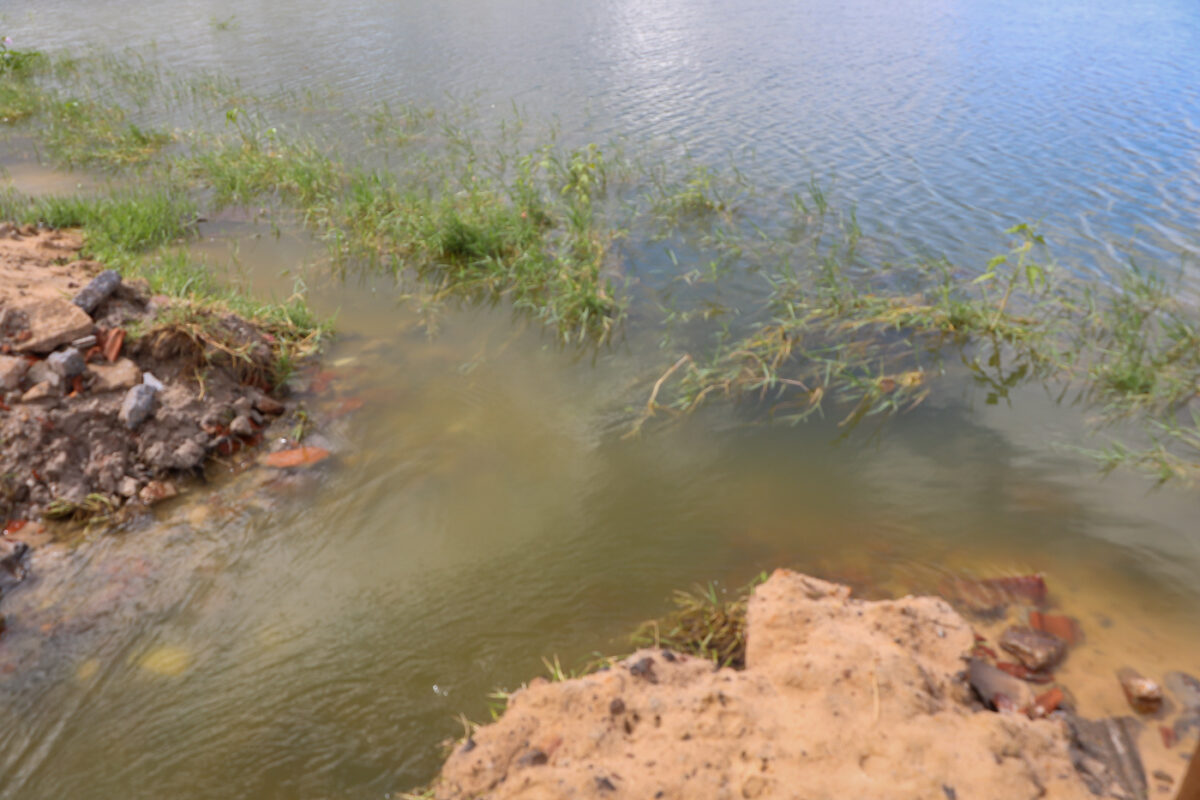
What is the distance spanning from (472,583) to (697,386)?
6.09 ft

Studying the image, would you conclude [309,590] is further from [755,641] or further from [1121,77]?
[1121,77]

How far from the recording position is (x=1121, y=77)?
9.14m

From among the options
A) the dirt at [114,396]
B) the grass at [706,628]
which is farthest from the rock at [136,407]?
the grass at [706,628]

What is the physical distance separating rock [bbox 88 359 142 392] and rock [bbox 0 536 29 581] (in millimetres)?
879

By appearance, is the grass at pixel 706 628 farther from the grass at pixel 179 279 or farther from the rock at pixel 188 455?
the grass at pixel 179 279

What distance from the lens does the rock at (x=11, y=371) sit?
11.9 ft

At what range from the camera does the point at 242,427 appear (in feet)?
13.0

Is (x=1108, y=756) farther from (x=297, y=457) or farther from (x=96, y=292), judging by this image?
(x=96, y=292)

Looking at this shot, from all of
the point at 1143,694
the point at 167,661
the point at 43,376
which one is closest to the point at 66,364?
the point at 43,376

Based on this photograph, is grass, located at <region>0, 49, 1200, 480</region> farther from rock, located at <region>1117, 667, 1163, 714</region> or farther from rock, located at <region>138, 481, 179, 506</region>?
rock, located at <region>1117, 667, 1163, 714</region>

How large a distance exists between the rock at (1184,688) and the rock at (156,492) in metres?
4.24

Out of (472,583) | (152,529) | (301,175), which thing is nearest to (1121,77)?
(301,175)

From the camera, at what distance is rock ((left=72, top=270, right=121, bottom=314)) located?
4.07 m

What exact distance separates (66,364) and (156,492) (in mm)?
831
